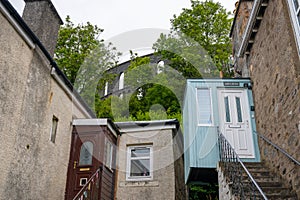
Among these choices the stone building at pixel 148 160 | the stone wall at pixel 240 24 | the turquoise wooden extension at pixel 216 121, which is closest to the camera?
the turquoise wooden extension at pixel 216 121

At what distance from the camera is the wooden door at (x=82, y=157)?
450 inches

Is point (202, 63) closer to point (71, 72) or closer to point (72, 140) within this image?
point (71, 72)

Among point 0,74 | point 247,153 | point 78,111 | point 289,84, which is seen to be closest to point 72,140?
point 78,111

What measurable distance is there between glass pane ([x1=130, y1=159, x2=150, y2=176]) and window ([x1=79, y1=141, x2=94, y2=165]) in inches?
77.2

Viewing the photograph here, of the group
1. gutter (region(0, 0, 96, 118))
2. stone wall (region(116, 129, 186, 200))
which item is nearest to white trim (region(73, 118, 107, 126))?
gutter (region(0, 0, 96, 118))

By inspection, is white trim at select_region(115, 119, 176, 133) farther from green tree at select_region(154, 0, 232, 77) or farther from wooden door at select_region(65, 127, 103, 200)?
green tree at select_region(154, 0, 232, 77)

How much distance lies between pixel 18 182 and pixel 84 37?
18266 mm

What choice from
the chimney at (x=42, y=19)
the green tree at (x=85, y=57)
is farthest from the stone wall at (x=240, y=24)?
the green tree at (x=85, y=57)

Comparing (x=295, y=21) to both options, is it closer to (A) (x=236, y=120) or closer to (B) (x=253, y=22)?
(B) (x=253, y=22)

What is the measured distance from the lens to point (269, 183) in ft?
25.2

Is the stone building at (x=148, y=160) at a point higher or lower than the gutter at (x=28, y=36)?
lower

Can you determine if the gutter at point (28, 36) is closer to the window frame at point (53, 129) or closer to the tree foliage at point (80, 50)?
the window frame at point (53, 129)

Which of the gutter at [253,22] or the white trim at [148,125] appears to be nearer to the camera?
the gutter at [253,22]

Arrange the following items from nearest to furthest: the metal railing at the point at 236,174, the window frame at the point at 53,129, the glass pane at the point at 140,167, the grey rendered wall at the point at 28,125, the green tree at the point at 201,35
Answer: the metal railing at the point at 236,174 < the grey rendered wall at the point at 28,125 < the window frame at the point at 53,129 < the glass pane at the point at 140,167 < the green tree at the point at 201,35
